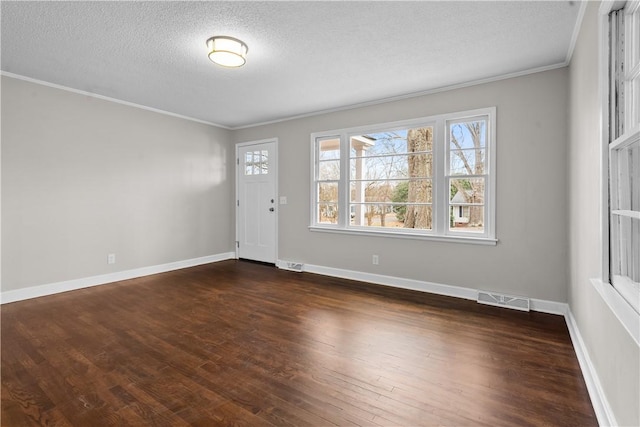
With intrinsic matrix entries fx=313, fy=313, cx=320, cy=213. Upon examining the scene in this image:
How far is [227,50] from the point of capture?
8.81ft

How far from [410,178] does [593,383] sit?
2.71m

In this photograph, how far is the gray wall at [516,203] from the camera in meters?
3.13

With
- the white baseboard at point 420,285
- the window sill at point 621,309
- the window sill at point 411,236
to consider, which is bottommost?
the white baseboard at point 420,285

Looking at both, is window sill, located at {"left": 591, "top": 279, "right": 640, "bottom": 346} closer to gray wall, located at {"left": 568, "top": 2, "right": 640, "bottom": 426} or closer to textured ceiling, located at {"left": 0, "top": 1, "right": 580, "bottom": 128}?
gray wall, located at {"left": 568, "top": 2, "right": 640, "bottom": 426}

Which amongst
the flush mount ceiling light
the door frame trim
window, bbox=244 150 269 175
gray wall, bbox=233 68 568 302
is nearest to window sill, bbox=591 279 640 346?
gray wall, bbox=233 68 568 302

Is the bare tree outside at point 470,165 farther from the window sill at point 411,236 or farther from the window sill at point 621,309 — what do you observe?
the window sill at point 621,309

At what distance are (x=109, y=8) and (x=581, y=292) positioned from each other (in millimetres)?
4057

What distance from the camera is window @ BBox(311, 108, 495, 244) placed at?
11.9 feet

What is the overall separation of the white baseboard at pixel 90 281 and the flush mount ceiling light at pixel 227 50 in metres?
3.35

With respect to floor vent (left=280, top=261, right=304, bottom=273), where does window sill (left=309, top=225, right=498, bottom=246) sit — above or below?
above

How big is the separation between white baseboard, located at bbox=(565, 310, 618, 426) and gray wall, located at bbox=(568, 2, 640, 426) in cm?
5

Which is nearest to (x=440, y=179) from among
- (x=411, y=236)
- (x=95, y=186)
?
(x=411, y=236)

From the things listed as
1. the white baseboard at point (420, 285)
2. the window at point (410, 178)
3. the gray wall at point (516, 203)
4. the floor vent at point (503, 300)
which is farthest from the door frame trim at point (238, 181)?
the floor vent at point (503, 300)

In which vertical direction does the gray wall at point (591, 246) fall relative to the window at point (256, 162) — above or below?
below
